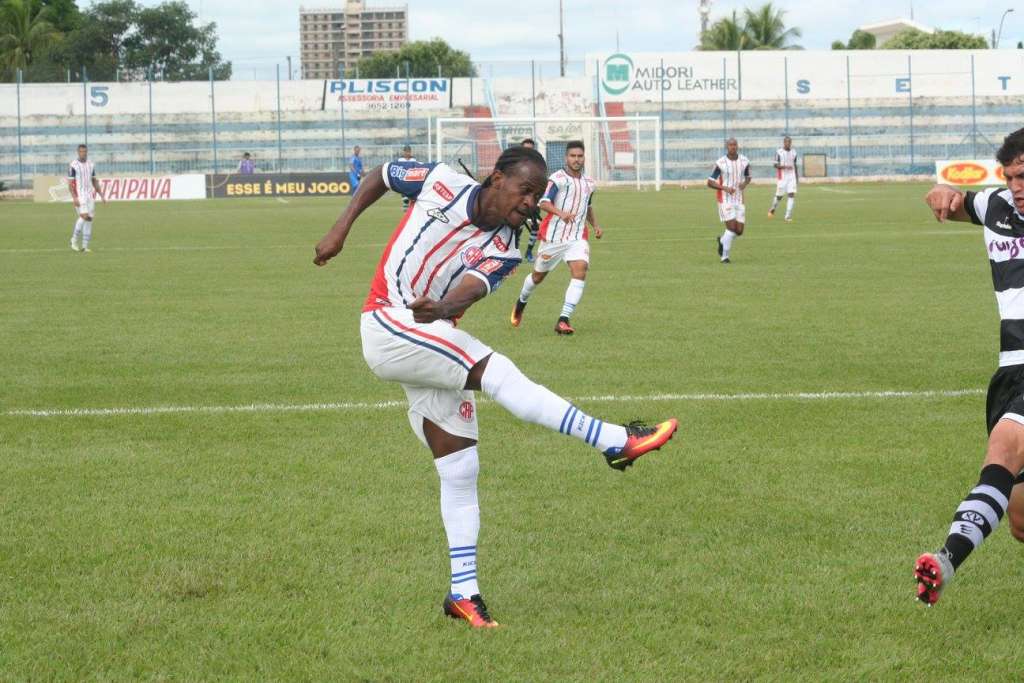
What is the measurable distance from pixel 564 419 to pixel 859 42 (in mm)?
123145

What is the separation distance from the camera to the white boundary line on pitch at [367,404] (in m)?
9.56

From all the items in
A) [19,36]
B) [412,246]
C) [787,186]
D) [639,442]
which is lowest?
[639,442]

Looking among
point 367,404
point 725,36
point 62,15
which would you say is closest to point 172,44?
point 62,15

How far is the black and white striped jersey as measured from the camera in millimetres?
5043

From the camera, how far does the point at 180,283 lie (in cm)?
1948

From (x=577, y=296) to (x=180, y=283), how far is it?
7.62 m

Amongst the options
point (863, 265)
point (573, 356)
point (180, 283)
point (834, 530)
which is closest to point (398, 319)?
point (834, 530)

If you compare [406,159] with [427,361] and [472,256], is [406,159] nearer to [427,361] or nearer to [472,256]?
[472,256]

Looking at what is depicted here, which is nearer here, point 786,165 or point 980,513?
point 980,513

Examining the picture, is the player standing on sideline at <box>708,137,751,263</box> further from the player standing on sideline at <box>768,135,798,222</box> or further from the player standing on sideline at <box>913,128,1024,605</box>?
the player standing on sideline at <box>913,128,1024,605</box>

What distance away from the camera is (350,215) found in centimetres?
571

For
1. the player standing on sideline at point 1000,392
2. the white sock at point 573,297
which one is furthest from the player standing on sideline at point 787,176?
the player standing on sideline at point 1000,392

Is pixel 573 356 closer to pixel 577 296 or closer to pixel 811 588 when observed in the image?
pixel 577 296

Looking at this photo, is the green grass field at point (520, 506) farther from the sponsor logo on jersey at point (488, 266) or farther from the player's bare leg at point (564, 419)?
the sponsor logo on jersey at point (488, 266)
